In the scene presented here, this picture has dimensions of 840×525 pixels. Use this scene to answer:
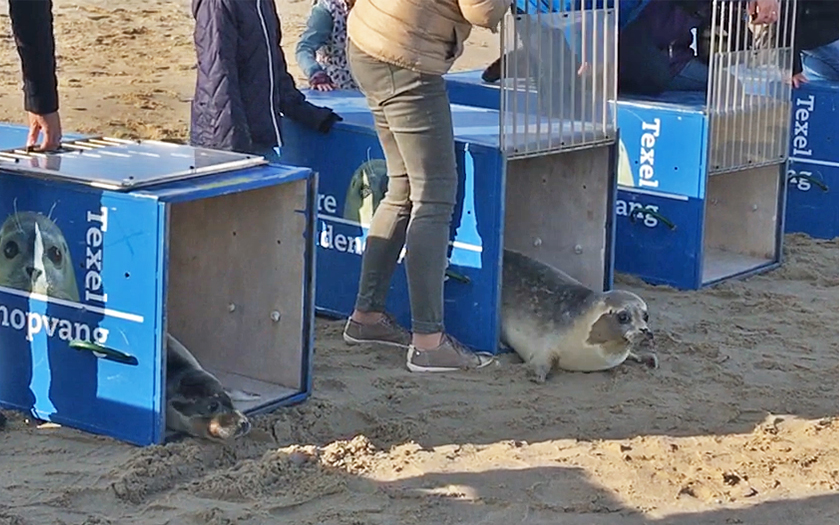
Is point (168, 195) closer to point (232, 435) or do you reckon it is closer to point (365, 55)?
point (232, 435)

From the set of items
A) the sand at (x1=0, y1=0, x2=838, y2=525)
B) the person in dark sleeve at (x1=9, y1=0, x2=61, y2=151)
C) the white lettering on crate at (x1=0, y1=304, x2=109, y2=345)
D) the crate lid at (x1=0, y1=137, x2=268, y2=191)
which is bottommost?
the sand at (x1=0, y1=0, x2=838, y2=525)

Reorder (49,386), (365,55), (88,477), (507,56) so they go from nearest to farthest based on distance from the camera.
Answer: (88,477) → (49,386) → (365,55) → (507,56)

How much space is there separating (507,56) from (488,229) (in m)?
0.61

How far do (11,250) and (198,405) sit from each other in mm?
720

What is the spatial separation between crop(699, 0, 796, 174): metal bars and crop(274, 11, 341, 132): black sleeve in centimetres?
168

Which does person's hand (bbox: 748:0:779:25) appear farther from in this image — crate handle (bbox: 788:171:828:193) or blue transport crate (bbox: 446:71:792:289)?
crate handle (bbox: 788:171:828:193)

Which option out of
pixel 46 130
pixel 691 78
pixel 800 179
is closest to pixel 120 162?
pixel 46 130

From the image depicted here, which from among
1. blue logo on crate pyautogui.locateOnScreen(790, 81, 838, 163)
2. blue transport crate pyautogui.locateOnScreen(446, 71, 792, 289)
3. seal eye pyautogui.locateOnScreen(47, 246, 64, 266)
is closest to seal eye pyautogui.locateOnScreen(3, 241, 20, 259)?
seal eye pyautogui.locateOnScreen(47, 246, 64, 266)

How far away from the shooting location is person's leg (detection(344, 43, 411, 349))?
16.3 feet

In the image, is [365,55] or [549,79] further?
[549,79]

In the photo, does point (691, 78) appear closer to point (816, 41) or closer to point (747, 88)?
point (747, 88)

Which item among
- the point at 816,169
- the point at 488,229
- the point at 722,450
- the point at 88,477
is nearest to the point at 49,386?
the point at 88,477

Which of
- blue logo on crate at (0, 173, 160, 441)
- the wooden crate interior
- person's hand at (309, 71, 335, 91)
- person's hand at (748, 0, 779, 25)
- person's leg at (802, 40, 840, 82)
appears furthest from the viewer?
person's leg at (802, 40, 840, 82)

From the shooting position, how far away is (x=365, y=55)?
16.2 feet
